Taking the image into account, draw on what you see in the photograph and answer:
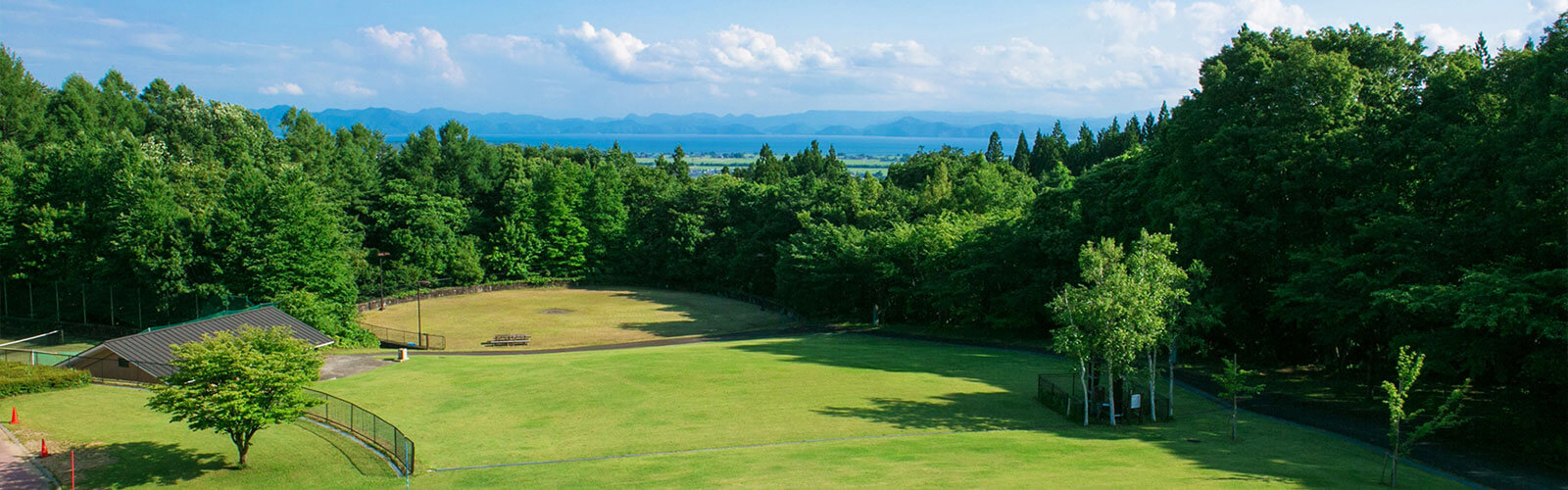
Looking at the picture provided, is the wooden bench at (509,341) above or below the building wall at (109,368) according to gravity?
below

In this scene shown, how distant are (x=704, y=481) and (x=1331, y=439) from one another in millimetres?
17000

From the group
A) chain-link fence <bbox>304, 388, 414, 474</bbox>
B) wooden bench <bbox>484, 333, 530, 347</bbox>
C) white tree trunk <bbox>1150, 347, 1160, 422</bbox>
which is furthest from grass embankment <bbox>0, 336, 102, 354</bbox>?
white tree trunk <bbox>1150, 347, 1160, 422</bbox>

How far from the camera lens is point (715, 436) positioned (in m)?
23.4

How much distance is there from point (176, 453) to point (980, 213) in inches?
2034

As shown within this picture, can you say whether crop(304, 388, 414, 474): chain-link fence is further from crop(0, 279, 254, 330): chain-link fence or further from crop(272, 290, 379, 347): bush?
crop(0, 279, 254, 330): chain-link fence

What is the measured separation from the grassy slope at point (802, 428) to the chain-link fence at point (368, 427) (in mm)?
682

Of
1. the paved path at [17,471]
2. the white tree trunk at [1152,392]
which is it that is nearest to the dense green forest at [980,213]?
the white tree trunk at [1152,392]

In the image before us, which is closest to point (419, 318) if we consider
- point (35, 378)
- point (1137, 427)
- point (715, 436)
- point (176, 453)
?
point (35, 378)

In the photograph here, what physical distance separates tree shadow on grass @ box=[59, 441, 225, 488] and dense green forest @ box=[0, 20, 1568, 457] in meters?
22.1

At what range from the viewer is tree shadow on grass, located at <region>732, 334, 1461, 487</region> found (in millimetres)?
19828

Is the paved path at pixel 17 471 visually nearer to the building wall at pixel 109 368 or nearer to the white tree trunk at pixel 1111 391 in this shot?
the building wall at pixel 109 368

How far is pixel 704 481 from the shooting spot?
1897cm

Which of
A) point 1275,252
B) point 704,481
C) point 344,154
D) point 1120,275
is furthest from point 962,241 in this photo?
point 344,154

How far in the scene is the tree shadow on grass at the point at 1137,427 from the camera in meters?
19.8
